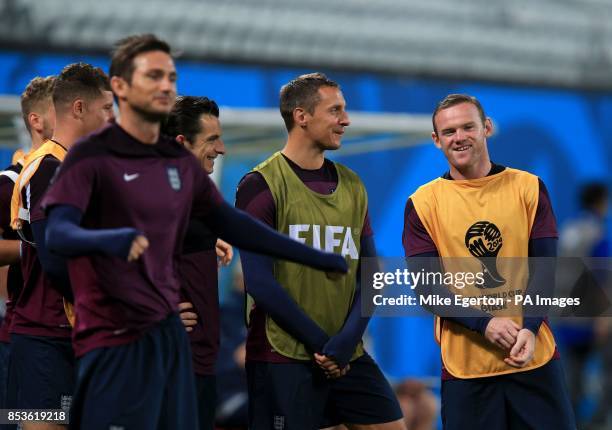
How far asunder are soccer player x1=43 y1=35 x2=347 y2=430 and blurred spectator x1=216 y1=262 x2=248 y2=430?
3476mm

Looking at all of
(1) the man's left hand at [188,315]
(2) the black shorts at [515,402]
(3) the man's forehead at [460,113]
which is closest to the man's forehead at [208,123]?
(1) the man's left hand at [188,315]

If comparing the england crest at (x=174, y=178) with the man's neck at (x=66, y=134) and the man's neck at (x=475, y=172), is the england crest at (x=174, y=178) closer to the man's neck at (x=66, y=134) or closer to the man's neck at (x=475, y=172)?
the man's neck at (x=66, y=134)

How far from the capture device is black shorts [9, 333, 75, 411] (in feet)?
16.6

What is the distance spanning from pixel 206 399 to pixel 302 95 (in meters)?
1.50

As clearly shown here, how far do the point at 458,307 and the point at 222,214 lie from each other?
1351mm

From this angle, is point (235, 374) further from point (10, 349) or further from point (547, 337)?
point (547, 337)

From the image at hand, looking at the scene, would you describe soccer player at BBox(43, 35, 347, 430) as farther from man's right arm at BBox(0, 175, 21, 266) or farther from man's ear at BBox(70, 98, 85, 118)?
man's right arm at BBox(0, 175, 21, 266)

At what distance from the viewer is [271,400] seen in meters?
5.06

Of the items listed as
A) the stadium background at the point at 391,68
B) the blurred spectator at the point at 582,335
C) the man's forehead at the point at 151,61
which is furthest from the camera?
the stadium background at the point at 391,68

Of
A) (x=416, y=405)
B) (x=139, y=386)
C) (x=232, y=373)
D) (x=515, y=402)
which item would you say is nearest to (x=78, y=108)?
(x=139, y=386)

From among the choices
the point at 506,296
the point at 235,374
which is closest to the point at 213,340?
the point at 506,296

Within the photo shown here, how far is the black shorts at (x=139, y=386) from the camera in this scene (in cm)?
381

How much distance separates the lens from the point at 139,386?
12.6ft
